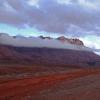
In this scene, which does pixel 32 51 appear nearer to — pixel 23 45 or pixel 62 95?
pixel 23 45

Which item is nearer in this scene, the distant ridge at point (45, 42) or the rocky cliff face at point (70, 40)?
the distant ridge at point (45, 42)

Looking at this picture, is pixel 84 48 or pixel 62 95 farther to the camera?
pixel 84 48

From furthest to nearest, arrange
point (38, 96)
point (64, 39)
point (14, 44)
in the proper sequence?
point (64, 39), point (14, 44), point (38, 96)

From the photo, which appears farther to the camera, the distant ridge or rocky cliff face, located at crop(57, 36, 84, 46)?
rocky cliff face, located at crop(57, 36, 84, 46)

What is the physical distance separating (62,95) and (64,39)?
5912 inches

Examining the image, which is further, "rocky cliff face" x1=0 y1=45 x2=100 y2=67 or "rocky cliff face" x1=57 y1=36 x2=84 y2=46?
"rocky cliff face" x1=57 y1=36 x2=84 y2=46

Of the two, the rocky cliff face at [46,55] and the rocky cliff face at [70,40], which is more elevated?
the rocky cliff face at [70,40]

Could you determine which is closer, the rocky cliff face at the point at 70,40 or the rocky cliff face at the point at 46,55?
the rocky cliff face at the point at 46,55

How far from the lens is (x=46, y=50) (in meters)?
143

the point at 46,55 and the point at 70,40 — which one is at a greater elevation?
the point at 70,40

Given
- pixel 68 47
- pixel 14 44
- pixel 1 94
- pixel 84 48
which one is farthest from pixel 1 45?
pixel 1 94

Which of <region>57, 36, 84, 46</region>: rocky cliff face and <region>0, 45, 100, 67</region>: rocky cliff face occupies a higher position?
<region>57, 36, 84, 46</region>: rocky cliff face

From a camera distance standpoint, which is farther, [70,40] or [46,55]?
[70,40]

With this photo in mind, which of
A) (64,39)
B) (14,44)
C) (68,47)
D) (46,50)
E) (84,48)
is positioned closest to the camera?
(14,44)
